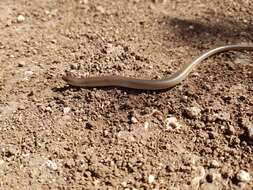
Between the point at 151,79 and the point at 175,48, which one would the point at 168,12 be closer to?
the point at 175,48

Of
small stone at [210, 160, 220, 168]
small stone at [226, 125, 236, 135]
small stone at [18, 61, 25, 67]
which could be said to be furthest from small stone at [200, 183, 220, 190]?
small stone at [18, 61, 25, 67]

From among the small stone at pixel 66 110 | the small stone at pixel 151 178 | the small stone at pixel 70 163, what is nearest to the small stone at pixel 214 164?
the small stone at pixel 151 178

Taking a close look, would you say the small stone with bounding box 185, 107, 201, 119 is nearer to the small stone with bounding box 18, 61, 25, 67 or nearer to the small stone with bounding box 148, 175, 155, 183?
the small stone with bounding box 148, 175, 155, 183

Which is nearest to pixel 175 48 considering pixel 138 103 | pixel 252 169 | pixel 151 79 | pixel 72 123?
pixel 151 79

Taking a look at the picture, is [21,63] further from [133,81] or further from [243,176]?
[243,176]

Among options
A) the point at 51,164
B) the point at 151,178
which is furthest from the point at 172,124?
the point at 51,164
